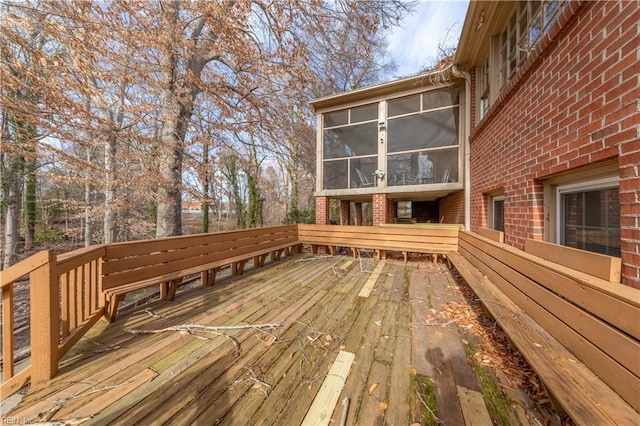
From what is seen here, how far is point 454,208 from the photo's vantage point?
7320 millimetres

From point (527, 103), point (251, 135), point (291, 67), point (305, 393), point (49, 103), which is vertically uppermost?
point (291, 67)

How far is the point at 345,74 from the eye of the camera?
1107cm

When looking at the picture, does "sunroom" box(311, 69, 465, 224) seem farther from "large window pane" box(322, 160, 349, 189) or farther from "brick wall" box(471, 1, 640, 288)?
"brick wall" box(471, 1, 640, 288)

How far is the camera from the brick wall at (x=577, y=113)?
1434mm

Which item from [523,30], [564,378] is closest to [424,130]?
[523,30]

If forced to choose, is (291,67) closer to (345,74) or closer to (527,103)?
(345,74)

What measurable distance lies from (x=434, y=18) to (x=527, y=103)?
4728mm

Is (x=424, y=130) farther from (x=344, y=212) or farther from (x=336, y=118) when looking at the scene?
(x=344, y=212)

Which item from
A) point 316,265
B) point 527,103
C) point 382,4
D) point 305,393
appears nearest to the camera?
point 305,393

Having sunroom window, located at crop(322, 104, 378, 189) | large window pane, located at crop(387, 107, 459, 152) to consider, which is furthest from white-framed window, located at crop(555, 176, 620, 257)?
sunroom window, located at crop(322, 104, 378, 189)

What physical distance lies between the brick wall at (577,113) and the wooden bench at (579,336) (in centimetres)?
32

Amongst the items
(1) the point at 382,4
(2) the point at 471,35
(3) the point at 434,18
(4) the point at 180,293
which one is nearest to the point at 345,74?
(1) the point at 382,4

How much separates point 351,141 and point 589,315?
24.0 feet

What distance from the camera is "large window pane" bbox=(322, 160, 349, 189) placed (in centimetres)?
797
